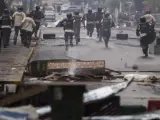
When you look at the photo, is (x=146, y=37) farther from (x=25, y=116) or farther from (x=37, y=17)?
(x=25, y=116)

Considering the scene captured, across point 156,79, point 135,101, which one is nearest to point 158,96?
point 135,101

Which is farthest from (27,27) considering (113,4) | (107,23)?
(113,4)

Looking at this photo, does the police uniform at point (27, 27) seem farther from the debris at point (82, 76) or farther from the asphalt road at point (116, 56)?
the debris at point (82, 76)

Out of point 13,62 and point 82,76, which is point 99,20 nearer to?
point 13,62

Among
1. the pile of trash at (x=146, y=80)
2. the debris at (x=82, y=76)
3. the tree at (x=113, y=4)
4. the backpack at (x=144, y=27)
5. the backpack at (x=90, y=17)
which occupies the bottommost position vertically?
the tree at (x=113, y=4)

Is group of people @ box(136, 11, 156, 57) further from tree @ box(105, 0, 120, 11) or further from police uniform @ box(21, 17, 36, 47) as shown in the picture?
tree @ box(105, 0, 120, 11)

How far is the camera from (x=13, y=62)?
16.1 metres

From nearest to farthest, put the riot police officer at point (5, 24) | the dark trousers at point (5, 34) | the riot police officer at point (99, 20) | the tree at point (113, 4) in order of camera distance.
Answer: the riot police officer at point (5, 24) < the dark trousers at point (5, 34) < the riot police officer at point (99, 20) < the tree at point (113, 4)

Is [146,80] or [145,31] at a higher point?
[145,31]

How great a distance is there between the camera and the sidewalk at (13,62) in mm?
11828

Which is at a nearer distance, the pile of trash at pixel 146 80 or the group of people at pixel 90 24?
the pile of trash at pixel 146 80

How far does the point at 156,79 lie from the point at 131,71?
2.29 m

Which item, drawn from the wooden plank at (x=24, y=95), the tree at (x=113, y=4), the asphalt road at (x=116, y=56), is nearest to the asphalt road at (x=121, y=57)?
the asphalt road at (x=116, y=56)

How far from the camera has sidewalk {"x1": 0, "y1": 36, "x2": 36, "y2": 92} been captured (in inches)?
466
